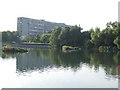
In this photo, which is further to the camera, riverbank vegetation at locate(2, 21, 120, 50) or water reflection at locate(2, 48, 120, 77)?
riverbank vegetation at locate(2, 21, 120, 50)

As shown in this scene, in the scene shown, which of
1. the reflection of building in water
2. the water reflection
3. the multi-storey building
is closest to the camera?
the water reflection

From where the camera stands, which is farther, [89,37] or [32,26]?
[32,26]

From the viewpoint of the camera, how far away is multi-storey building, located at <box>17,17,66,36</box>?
506 feet

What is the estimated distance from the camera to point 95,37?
81.2m

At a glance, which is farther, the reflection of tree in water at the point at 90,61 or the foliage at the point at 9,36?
the foliage at the point at 9,36

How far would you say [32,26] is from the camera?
163m

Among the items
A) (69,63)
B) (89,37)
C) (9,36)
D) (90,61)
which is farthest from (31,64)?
(9,36)

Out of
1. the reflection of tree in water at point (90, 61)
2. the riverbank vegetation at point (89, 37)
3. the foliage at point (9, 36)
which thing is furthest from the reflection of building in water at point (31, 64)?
the foliage at point (9, 36)

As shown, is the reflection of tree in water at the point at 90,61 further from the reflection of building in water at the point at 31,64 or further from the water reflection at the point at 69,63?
the reflection of building in water at the point at 31,64

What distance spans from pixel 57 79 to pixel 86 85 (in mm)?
3881

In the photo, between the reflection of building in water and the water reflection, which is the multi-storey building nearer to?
the water reflection

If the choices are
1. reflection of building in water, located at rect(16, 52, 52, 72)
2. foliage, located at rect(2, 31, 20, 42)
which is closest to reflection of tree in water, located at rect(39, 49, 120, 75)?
reflection of building in water, located at rect(16, 52, 52, 72)

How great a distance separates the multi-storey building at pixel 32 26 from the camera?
154125mm

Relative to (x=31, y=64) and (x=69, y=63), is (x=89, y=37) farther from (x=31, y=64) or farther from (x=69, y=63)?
(x=31, y=64)
